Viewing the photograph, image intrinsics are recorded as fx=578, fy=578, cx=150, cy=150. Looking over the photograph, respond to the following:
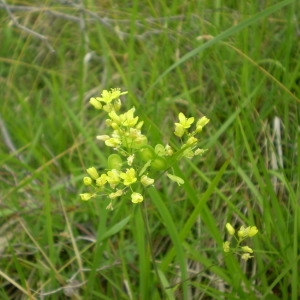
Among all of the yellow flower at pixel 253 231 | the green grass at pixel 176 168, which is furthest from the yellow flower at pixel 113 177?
the yellow flower at pixel 253 231

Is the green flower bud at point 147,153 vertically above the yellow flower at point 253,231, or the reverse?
the green flower bud at point 147,153

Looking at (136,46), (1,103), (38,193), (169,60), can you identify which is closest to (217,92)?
(169,60)

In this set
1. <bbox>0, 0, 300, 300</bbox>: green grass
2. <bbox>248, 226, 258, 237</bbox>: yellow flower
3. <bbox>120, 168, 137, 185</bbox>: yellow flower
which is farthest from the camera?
<bbox>0, 0, 300, 300</bbox>: green grass

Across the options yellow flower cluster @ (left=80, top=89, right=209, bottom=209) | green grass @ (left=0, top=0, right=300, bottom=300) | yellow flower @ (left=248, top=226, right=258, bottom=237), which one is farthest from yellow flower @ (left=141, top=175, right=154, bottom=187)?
yellow flower @ (left=248, top=226, right=258, bottom=237)

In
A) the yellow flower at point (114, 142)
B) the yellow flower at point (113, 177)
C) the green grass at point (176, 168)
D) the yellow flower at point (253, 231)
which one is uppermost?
the yellow flower at point (114, 142)

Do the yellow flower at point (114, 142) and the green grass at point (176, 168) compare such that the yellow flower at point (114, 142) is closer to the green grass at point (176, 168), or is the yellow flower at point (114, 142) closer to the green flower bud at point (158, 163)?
the green flower bud at point (158, 163)

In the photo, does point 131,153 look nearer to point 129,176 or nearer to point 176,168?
point 129,176

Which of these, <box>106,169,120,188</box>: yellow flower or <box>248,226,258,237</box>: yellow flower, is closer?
<box>106,169,120,188</box>: yellow flower

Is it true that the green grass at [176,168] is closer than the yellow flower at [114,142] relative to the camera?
No

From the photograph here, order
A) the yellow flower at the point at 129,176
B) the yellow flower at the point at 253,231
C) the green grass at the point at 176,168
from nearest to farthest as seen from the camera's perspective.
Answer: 1. the yellow flower at the point at 129,176
2. the yellow flower at the point at 253,231
3. the green grass at the point at 176,168

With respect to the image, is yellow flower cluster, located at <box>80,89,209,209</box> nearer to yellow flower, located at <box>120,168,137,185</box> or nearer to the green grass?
yellow flower, located at <box>120,168,137,185</box>

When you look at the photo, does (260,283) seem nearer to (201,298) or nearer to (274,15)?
(201,298)
